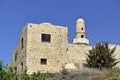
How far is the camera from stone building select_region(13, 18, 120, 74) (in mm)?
46750

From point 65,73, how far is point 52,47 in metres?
14.4

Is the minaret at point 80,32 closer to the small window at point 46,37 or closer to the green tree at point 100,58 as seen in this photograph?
the small window at point 46,37

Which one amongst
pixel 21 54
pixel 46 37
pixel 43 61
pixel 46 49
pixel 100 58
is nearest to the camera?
pixel 100 58

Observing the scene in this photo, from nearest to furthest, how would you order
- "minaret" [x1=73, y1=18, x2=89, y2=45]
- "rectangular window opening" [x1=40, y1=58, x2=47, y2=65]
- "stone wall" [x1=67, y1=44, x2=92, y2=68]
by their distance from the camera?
"rectangular window opening" [x1=40, y1=58, x2=47, y2=65], "stone wall" [x1=67, y1=44, x2=92, y2=68], "minaret" [x1=73, y1=18, x2=89, y2=45]

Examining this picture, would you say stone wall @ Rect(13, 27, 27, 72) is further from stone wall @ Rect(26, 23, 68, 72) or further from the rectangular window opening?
the rectangular window opening

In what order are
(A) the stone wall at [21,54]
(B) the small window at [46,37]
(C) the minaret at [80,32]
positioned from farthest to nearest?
1. (C) the minaret at [80,32]
2. (A) the stone wall at [21,54]
3. (B) the small window at [46,37]

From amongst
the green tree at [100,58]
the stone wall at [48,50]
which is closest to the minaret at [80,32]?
the stone wall at [48,50]

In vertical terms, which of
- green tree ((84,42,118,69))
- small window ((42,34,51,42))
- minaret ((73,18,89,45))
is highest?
minaret ((73,18,89,45))

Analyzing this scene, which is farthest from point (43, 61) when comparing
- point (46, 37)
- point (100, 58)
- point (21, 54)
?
point (100, 58)

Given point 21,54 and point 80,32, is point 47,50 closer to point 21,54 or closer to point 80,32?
point 21,54

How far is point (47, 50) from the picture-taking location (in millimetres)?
47500

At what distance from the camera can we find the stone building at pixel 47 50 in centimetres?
4675

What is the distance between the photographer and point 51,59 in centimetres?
4741

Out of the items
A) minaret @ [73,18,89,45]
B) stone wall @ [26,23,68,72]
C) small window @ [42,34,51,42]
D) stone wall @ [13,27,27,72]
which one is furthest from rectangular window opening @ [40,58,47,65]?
minaret @ [73,18,89,45]
